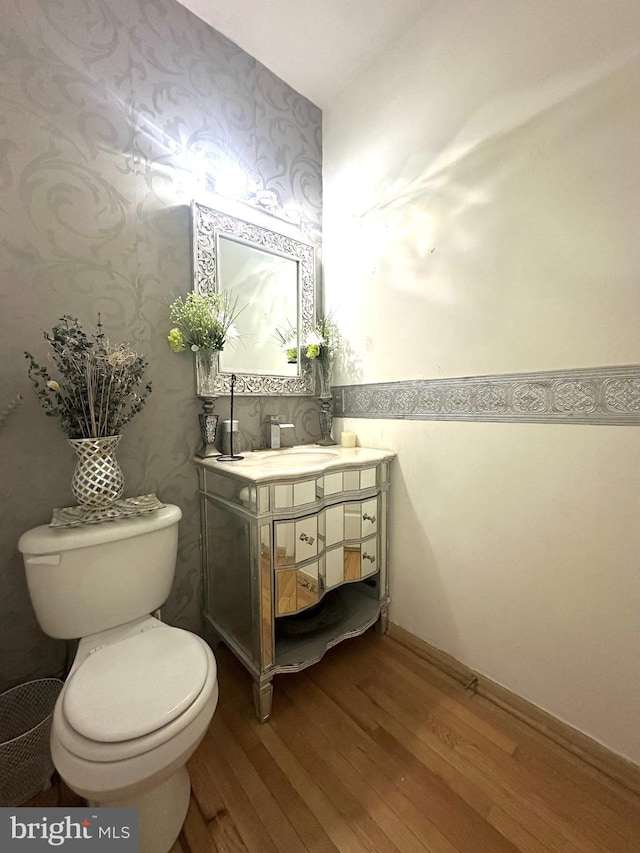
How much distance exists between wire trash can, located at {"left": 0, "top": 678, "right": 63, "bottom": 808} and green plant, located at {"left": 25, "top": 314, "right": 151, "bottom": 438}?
33.9 inches

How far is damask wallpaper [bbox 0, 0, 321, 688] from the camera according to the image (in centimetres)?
116

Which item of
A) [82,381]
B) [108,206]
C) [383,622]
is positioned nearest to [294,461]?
[82,381]

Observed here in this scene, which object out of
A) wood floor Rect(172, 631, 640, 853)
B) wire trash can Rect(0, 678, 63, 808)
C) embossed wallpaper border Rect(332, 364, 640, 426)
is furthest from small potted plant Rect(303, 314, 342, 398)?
wire trash can Rect(0, 678, 63, 808)

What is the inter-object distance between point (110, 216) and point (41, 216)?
0.72 feet

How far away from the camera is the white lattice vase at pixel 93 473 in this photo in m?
1.13

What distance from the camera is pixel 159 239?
1.44 meters

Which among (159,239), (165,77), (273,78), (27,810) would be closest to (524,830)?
(27,810)

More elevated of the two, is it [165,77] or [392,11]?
[392,11]

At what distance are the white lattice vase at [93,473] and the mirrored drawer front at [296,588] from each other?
0.65 meters

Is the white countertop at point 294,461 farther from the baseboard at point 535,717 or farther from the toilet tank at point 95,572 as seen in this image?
the baseboard at point 535,717

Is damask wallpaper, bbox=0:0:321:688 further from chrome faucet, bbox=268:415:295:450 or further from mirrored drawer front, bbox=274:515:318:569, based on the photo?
mirrored drawer front, bbox=274:515:318:569

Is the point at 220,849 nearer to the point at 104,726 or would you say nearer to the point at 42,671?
the point at 104,726

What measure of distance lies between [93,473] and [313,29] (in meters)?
2.10

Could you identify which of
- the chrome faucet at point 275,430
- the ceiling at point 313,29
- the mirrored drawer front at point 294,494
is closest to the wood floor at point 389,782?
the mirrored drawer front at point 294,494
